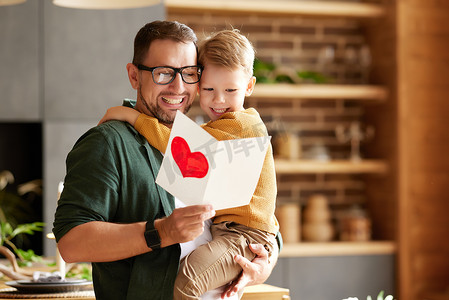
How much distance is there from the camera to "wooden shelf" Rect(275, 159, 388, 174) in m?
4.44

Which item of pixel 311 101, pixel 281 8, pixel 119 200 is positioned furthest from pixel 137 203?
pixel 311 101

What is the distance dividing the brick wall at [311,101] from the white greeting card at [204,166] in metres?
3.35

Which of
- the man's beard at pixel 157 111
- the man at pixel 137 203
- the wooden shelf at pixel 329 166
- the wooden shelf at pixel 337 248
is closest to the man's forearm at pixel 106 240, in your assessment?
the man at pixel 137 203

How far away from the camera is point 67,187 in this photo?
1.46 m

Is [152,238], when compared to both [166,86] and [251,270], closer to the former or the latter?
[251,270]

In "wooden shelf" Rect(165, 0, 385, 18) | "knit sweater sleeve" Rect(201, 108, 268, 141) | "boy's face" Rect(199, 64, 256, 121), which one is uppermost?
"wooden shelf" Rect(165, 0, 385, 18)

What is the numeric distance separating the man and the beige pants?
23 mm

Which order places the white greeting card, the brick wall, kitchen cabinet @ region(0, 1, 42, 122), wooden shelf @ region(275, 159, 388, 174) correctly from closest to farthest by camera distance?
the white greeting card → kitchen cabinet @ region(0, 1, 42, 122) → wooden shelf @ region(275, 159, 388, 174) → the brick wall

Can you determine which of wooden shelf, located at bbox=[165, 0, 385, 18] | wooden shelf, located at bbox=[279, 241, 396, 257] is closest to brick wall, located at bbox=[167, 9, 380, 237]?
wooden shelf, located at bbox=[165, 0, 385, 18]

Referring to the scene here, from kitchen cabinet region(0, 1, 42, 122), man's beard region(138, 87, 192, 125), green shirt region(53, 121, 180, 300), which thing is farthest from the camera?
kitchen cabinet region(0, 1, 42, 122)

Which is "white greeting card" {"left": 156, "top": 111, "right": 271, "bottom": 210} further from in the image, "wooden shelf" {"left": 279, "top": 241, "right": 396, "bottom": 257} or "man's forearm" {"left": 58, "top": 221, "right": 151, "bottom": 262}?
"wooden shelf" {"left": 279, "top": 241, "right": 396, "bottom": 257}

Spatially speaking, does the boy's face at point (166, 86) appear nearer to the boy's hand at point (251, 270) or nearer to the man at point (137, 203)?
the man at point (137, 203)

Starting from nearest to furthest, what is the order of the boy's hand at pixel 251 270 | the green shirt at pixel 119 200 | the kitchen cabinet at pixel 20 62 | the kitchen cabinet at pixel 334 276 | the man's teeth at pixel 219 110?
the green shirt at pixel 119 200
the boy's hand at pixel 251 270
the man's teeth at pixel 219 110
the kitchen cabinet at pixel 20 62
the kitchen cabinet at pixel 334 276

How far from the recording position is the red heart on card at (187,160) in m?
1.32
